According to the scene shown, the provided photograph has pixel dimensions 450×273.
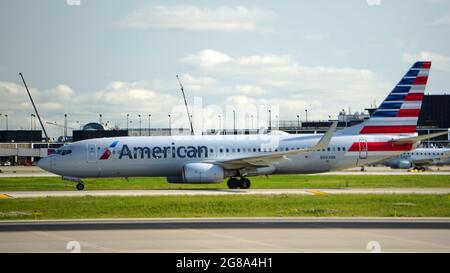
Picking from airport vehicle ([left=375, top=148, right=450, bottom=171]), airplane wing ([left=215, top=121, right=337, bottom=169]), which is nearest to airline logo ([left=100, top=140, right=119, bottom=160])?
airplane wing ([left=215, top=121, right=337, bottom=169])

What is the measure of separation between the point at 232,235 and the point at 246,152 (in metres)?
27.8

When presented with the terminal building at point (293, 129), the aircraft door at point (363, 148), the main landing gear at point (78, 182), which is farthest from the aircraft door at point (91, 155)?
the terminal building at point (293, 129)

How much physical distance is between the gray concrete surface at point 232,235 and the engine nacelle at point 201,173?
1913 centimetres

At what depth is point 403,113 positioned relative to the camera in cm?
5278

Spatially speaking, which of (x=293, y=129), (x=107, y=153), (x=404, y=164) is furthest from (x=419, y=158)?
(x=107, y=153)

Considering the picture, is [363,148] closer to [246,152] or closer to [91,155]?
[246,152]

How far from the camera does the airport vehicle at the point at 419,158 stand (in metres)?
97.5

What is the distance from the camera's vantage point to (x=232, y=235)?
2392 centimetres

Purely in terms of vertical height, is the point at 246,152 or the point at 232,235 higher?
the point at 246,152

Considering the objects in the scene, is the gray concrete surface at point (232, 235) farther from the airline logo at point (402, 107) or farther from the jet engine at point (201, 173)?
the airline logo at point (402, 107)

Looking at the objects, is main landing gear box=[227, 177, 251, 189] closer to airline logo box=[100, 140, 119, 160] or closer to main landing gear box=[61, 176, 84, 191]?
airline logo box=[100, 140, 119, 160]

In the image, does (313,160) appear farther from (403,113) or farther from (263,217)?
(263,217)
